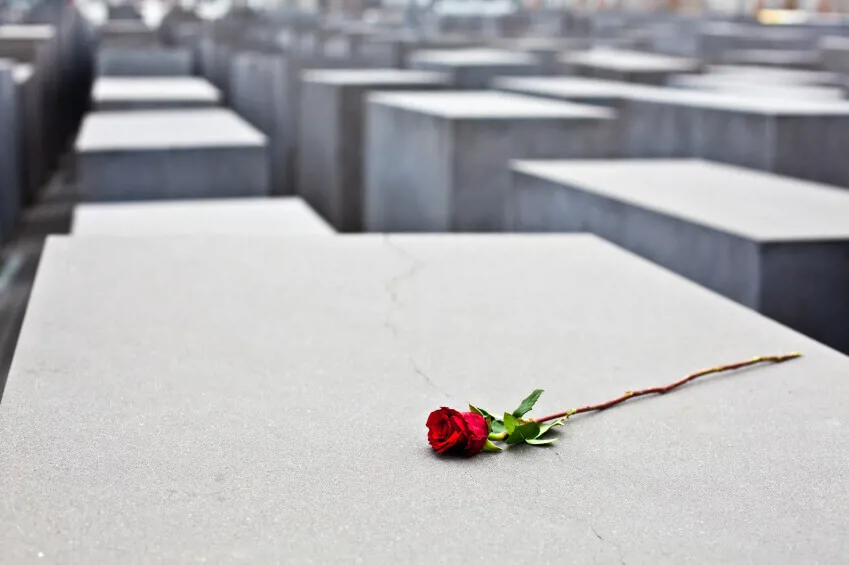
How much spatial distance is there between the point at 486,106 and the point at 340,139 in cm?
156

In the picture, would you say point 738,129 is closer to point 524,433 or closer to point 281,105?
point 524,433

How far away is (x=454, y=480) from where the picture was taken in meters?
1.39

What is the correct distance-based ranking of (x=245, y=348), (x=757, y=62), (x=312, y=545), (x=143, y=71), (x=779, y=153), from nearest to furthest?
(x=312, y=545), (x=245, y=348), (x=779, y=153), (x=757, y=62), (x=143, y=71)

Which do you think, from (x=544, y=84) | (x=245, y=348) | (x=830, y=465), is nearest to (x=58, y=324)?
(x=245, y=348)

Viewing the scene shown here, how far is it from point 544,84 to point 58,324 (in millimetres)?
5276

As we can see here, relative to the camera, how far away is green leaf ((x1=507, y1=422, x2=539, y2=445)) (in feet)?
4.95

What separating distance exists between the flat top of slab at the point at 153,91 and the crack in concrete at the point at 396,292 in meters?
5.23

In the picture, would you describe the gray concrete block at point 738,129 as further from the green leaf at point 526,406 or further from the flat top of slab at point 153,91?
the green leaf at point 526,406

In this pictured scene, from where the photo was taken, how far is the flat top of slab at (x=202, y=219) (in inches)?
152

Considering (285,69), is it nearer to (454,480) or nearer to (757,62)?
(757,62)

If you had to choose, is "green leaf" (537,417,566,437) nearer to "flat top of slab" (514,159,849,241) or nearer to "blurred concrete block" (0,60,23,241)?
"flat top of slab" (514,159,849,241)

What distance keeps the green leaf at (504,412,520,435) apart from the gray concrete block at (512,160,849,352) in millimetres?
1535

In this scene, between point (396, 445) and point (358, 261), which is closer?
point (396, 445)

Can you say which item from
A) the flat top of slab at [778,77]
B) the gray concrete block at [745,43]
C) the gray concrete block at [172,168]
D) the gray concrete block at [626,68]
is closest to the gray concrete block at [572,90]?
the gray concrete block at [626,68]
